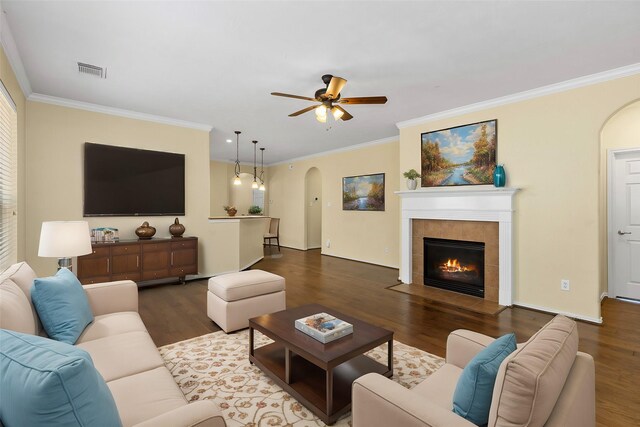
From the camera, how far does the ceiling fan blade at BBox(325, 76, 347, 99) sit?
2922 millimetres

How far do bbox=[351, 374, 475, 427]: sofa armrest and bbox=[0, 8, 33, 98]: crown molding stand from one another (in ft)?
11.6

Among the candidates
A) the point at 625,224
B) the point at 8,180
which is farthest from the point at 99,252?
the point at 625,224

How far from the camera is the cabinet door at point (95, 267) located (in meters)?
4.00

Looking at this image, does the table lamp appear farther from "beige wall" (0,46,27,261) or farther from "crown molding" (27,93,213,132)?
"crown molding" (27,93,213,132)

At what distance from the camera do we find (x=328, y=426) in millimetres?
1772

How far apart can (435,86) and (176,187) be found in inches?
164

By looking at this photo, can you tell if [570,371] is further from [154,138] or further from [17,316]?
[154,138]

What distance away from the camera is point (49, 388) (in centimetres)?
78

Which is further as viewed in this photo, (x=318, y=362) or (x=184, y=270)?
(x=184, y=270)

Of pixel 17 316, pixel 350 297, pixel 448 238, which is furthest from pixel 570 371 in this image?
pixel 448 238

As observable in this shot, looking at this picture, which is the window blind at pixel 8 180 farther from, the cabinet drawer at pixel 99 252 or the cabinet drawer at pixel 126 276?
the cabinet drawer at pixel 126 276

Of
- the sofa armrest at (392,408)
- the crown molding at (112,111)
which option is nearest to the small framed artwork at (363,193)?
the crown molding at (112,111)

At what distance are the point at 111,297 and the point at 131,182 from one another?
2.75 metres

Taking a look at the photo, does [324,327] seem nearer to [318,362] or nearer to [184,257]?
[318,362]
